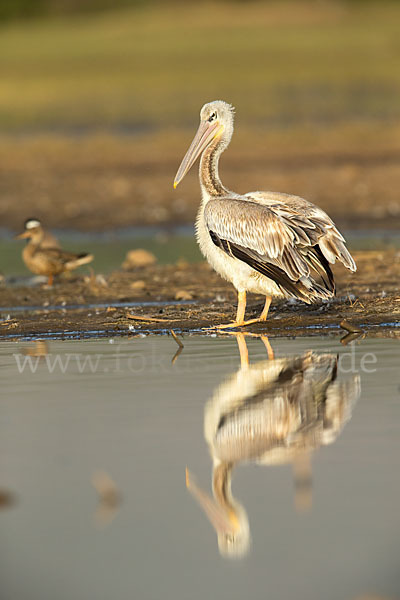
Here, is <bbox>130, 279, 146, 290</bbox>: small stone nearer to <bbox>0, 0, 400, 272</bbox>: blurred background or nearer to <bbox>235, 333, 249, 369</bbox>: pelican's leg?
<bbox>235, 333, 249, 369</bbox>: pelican's leg

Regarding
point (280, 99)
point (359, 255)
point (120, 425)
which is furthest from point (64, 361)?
point (280, 99)

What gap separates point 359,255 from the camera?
13164 millimetres

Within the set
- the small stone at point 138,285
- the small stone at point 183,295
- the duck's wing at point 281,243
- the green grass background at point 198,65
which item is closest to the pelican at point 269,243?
the duck's wing at point 281,243

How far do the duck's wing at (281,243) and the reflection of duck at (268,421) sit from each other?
105 centimetres

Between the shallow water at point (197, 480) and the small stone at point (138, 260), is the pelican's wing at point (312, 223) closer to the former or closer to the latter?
the shallow water at point (197, 480)

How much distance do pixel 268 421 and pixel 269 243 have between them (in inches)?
111

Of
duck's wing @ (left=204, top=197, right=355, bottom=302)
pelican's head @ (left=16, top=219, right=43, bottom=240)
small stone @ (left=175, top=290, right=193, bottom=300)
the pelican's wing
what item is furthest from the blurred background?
duck's wing @ (left=204, top=197, right=355, bottom=302)

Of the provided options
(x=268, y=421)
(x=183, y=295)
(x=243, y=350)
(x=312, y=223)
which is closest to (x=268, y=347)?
(x=243, y=350)

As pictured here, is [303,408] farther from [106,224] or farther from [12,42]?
[12,42]

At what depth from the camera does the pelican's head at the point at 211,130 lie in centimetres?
931

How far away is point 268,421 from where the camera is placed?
5.72 meters

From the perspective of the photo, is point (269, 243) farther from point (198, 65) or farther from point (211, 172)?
point (198, 65)

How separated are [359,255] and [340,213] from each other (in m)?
6.31

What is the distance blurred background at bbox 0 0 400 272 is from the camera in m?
Result: 21.3
